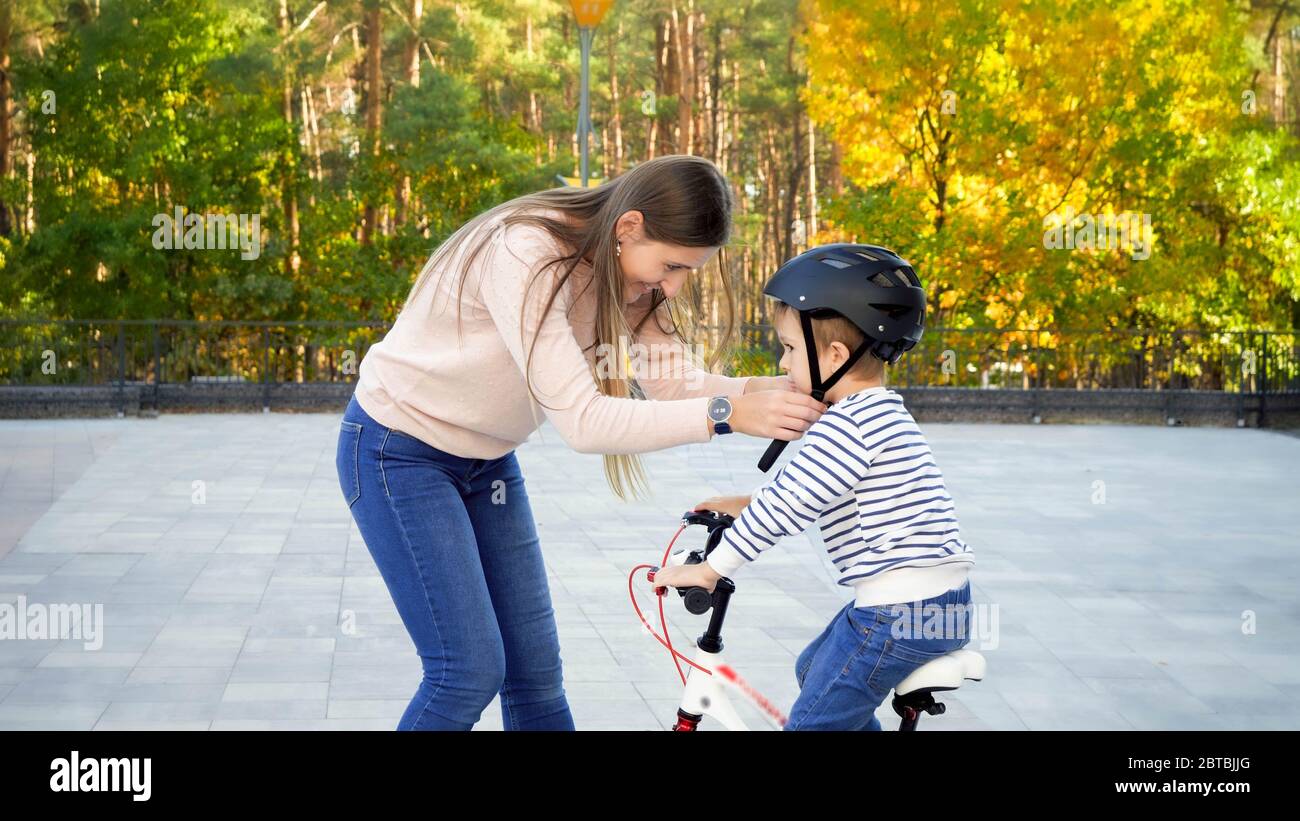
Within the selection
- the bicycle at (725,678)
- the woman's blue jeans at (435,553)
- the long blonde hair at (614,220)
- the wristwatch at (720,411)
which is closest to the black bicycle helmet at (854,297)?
the wristwatch at (720,411)

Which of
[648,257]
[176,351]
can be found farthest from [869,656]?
[176,351]

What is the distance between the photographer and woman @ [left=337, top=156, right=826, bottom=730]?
10.0 feet

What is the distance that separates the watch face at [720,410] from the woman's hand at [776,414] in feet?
0.04

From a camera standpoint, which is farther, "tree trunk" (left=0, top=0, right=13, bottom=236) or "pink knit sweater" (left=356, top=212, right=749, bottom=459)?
"tree trunk" (left=0, top=0, right=13, bottom=236)

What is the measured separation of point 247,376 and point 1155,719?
17.0m

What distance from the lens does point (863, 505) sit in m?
3.11

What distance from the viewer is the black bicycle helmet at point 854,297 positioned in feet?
10.1

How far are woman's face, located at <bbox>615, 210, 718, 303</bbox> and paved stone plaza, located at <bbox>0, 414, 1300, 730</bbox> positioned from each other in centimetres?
148

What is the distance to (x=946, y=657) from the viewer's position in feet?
10.1

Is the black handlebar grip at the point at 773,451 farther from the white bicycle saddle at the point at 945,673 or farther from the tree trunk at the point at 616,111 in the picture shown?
the tree trunk at the point at 616,111

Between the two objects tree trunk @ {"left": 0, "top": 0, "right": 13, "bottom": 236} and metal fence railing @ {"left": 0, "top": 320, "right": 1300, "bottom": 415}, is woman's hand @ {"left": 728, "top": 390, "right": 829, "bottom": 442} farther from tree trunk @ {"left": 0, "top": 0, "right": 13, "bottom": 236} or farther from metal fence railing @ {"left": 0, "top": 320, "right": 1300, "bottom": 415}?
tree trunk @ {"left": 0, "top": 0, "right": 13, "bottom": 236}

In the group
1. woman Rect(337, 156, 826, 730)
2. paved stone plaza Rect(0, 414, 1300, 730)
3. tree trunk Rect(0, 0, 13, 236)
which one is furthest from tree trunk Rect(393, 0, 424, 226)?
woman Rect(337, 156, 826, 730)

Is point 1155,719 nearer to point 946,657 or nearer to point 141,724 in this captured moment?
point 946,657

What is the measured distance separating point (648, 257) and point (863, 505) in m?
0.73
